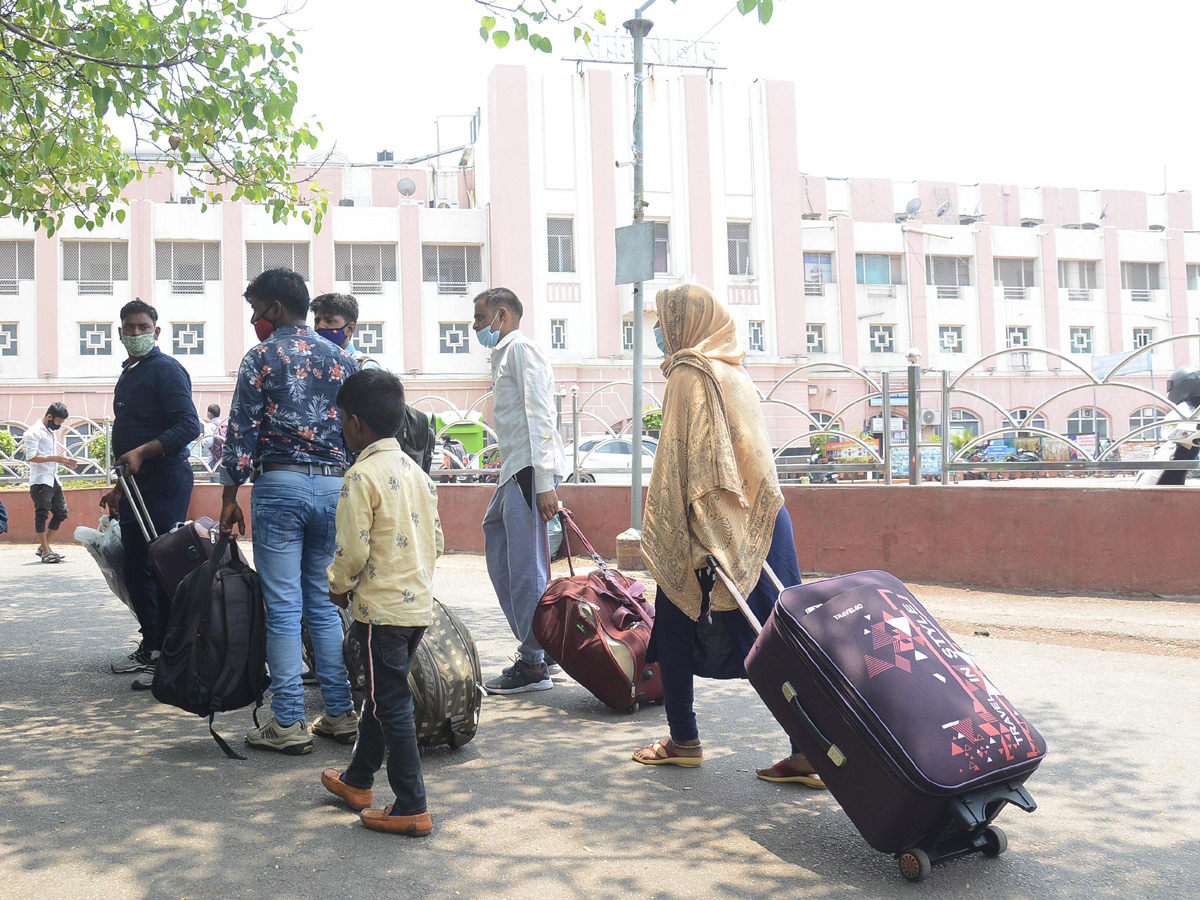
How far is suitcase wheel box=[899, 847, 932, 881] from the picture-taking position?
2.92 metres

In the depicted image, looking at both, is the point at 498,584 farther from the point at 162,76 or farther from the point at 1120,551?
the point at 1120,551

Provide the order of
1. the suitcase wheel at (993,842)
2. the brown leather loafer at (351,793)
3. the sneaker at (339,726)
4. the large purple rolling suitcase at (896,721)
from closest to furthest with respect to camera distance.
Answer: the large purple rolling suitcase at (896,721) < the suitcase wheel at (993,842) < the brown leather loafer at (351,793) < the sneaker at (339,726)

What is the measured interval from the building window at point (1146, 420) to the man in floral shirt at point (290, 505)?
6059 millimetres

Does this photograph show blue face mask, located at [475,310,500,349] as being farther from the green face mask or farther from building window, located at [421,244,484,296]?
building window, located at [421,244,484,296]

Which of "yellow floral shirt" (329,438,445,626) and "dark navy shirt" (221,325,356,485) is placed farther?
"dark navy shirt" (221,325,356,485)

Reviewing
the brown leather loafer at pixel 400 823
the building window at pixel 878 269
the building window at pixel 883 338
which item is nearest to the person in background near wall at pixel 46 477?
the brown leather loafer at pixel 400 823

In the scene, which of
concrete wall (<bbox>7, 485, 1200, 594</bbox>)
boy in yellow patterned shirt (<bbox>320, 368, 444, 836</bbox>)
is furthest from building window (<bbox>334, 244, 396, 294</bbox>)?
boy in yellow patterned shirt (<bbox>320, 368, 444, 836</bbox>)

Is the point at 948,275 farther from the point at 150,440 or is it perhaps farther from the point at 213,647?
the point at 213,647

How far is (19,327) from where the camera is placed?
114 feet

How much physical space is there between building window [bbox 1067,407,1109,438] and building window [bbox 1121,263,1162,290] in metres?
40.8

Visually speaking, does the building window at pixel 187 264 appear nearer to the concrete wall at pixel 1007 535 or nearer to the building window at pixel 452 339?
the building window at pixel 452 339

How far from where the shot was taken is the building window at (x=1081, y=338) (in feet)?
141

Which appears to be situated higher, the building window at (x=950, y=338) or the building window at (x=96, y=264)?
the building window at (x=96, y=264)

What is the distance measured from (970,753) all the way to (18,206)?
7.60 m
